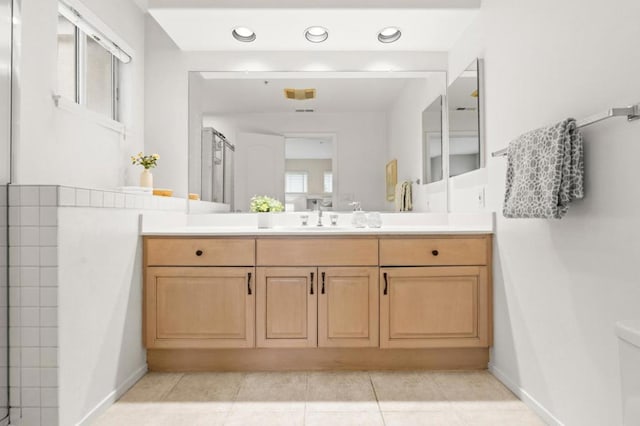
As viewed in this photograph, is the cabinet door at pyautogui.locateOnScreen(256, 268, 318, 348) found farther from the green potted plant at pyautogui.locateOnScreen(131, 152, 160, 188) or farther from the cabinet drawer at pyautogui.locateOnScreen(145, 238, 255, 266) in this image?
the green potted plant at pyautogui.locateOnScreen(131, 152, 160, 188)

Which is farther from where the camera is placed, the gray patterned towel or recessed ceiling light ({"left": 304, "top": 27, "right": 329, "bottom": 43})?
recessed ceiling light ({"left": 304, "top": 27, "right": 329, "bottom": 43})

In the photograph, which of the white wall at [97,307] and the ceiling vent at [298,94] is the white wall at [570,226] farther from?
the white wall at [97,307]

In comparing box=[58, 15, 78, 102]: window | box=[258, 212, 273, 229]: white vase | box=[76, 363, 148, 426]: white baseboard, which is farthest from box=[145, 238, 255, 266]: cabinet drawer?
box=[58, 15, 78, 102]: window

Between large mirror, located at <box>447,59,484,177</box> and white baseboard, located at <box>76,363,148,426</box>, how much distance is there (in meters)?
Result: 2.21

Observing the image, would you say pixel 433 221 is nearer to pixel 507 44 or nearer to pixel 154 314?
pixel 507 44

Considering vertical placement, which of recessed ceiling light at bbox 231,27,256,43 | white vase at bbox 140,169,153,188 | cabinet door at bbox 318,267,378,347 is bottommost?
cabinet door at bbox 318,267,378,347

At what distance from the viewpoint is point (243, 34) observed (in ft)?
8.66

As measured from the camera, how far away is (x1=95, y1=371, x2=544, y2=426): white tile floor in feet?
5.89

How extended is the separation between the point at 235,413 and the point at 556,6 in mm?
2159

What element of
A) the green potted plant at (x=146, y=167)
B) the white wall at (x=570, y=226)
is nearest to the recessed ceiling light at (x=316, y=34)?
the white wall at (x=570, y=226)

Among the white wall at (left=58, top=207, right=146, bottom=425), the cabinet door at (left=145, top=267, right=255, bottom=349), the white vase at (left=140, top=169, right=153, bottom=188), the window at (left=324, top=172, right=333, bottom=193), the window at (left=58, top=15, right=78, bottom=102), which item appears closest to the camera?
the white wall at (left=58, top=207, right=146, bottom=425)

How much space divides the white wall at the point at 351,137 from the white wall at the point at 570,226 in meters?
0.80

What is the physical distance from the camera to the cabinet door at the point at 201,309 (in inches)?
88.0

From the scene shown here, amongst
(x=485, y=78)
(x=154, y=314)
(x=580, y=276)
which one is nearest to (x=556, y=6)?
(x=485, y=78)
